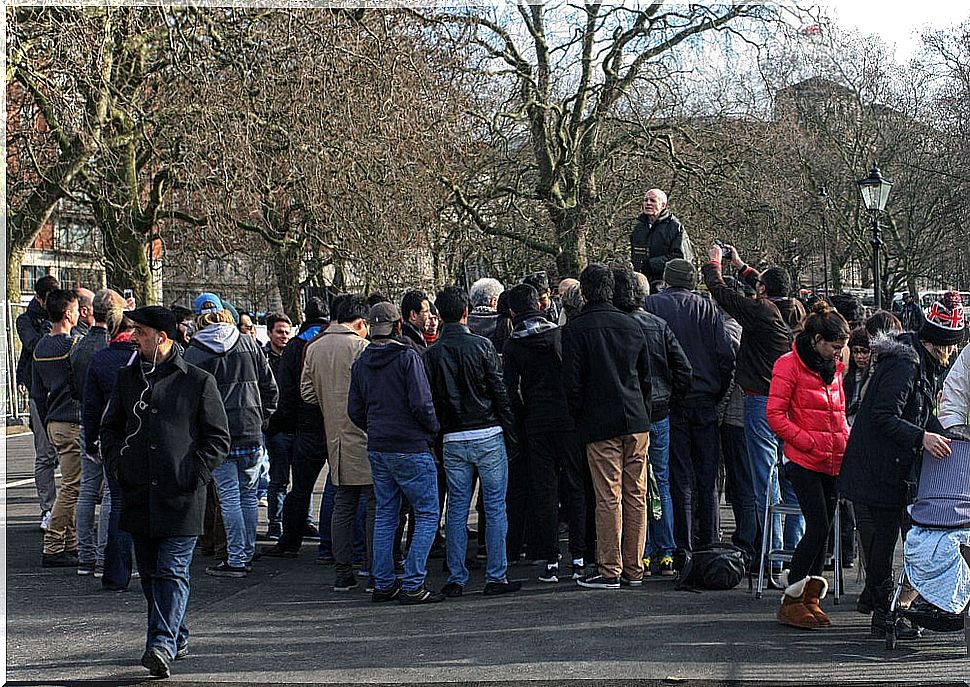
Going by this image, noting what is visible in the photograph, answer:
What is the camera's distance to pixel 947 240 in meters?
48.2

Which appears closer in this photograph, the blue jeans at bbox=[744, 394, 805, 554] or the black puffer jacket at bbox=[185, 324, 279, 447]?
the blue jeans at bbox=[744, 394, 805, 554]

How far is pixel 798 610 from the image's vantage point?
7.27 metres

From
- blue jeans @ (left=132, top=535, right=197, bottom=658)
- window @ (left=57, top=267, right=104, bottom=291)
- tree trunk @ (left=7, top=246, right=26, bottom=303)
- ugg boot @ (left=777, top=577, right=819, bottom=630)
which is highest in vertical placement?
window @ (left=57, top=267, right=104, bottom=291)

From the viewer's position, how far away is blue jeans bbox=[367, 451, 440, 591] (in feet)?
27.3

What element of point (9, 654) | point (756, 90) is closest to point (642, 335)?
point (9, 654)

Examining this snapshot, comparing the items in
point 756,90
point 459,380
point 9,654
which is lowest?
point 9,654

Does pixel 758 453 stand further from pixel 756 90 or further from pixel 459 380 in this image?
pixel 756 90

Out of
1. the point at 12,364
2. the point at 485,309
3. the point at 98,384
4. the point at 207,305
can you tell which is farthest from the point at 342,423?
the point at 12,364

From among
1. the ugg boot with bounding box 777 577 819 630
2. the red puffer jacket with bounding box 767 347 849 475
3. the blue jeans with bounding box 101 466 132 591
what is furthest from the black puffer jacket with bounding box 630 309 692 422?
A: the blue jeans with bounding box 101 466 132 591

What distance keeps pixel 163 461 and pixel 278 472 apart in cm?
427

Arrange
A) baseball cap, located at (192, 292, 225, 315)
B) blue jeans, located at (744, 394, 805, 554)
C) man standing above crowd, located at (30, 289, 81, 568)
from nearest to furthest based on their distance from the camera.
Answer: blue jeans, located at (744, 394, 805, 554) → baseball cap, located at (192, 292, 225, 315) → man standing above crowd, located at (30, 289, 81, 568)

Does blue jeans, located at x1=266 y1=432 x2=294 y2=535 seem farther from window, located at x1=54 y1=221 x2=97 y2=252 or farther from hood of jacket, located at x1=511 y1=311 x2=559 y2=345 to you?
window, located at x1=54 y1=221 x2=97 y2=252

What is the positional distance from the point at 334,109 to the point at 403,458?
1201 centimetres

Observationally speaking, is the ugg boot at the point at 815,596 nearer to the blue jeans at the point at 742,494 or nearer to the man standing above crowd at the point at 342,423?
the blue jeans at the point at 742,494
